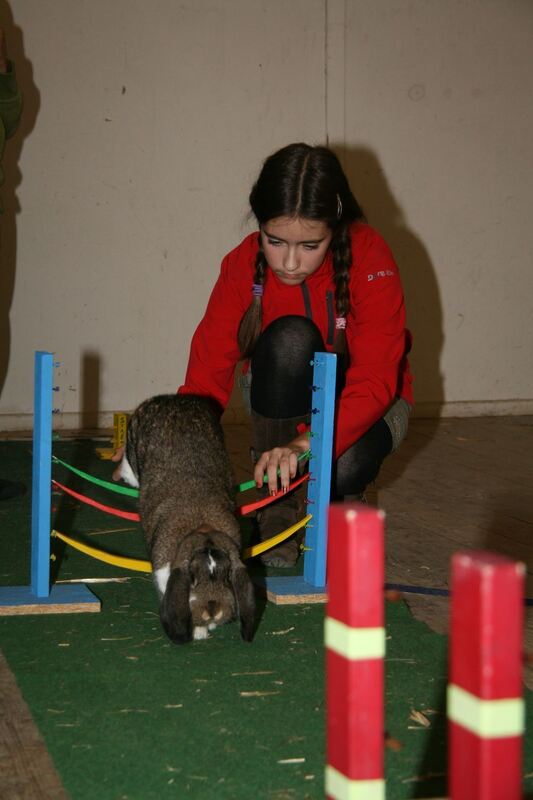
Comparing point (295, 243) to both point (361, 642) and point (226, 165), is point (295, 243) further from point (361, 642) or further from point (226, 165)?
point (226, 165)

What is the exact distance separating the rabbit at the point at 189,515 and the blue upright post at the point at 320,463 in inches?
10.1

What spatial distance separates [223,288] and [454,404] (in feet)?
12.9

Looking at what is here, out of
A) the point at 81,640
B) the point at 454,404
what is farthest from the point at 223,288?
the point at 454,404

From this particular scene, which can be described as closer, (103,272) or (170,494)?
(170,494)

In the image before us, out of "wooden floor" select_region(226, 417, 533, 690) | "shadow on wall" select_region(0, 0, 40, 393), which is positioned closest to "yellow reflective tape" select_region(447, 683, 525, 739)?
"wooden floor" select_region(226, 417, 533, 690)

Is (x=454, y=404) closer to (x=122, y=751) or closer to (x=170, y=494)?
(x=170, y=494)

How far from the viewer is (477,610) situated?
1.05 metres

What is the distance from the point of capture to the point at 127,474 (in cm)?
394

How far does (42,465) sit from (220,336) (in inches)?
37.2

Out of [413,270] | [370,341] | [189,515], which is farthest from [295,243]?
[413,270]

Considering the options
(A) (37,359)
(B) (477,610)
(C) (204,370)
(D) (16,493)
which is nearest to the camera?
Answer: (B) (477,610)

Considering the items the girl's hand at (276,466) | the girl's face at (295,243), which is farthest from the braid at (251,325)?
the girl's hand at (276,466)

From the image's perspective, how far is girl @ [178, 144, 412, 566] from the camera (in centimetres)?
323

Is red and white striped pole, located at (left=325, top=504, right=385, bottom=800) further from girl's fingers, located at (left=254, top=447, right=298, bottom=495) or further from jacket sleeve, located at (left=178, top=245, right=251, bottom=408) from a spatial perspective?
jacket sleeve, located at (left=178, top=245, right=251, bottom=408)
